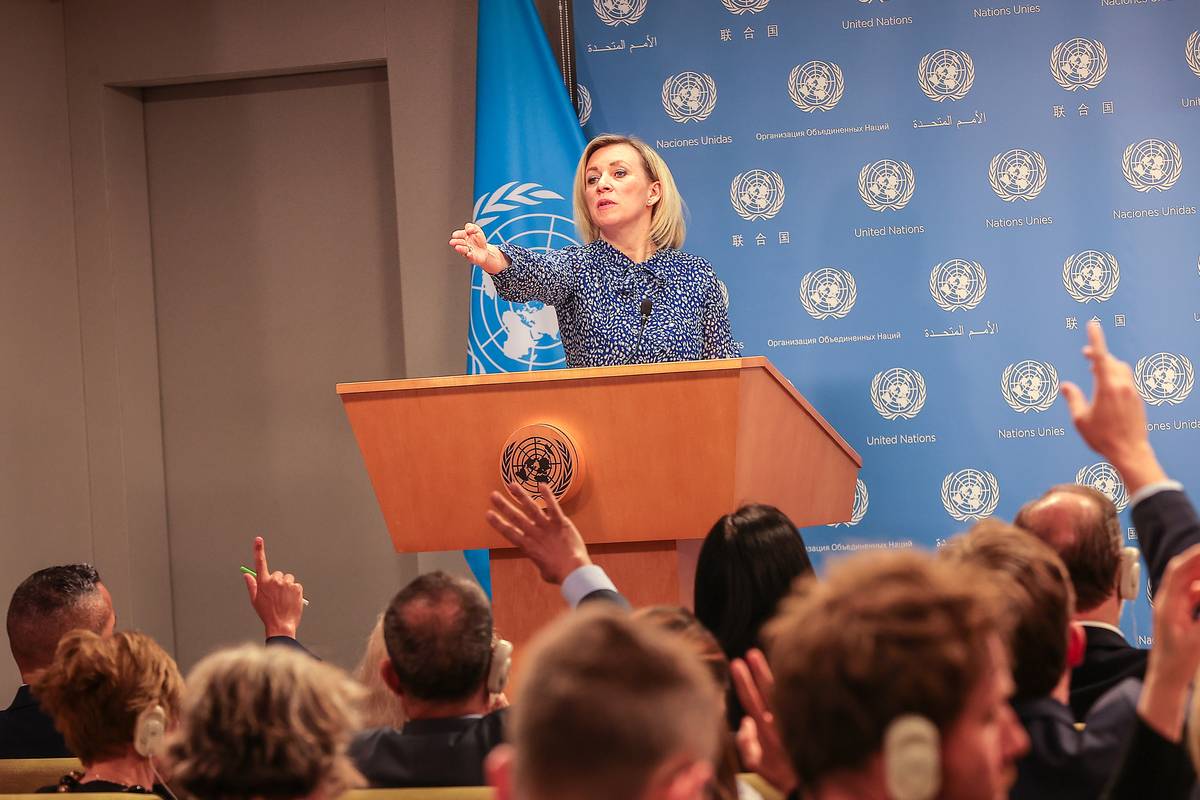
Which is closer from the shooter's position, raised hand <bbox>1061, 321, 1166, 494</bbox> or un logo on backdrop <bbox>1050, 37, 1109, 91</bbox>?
raised hand <bbox>1061, 321, 1166, 494</bbox>

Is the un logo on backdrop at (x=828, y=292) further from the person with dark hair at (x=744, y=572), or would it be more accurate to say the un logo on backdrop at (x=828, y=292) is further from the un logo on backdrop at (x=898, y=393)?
the person with dark hair at (x=744, y=572)

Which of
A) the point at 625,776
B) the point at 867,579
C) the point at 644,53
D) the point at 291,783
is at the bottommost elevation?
the point at 291,783

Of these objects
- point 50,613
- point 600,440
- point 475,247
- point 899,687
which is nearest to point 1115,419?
point 899,687

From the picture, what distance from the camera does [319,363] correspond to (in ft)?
20.1

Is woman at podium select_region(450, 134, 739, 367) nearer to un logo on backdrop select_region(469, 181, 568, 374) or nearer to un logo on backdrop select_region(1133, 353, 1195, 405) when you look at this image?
un logo on backdrop select_region(469, 181, 568, 374)

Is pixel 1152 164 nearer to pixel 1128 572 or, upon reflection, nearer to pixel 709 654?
pixel 1128 572

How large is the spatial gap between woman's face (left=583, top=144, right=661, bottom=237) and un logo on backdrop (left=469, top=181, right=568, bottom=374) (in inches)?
49.2

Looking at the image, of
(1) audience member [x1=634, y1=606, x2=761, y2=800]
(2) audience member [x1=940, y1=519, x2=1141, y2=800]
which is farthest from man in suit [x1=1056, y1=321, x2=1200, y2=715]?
(1) audience member [x1=634, y1=606, x2=761, y2=800]

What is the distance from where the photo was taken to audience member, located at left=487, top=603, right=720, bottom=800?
111cm

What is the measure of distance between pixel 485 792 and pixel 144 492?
4.75 meters

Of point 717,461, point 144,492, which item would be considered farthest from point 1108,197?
point 144,492

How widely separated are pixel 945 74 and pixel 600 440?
291cm

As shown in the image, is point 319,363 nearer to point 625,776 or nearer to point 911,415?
point 911,415

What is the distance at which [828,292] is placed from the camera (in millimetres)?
5223
